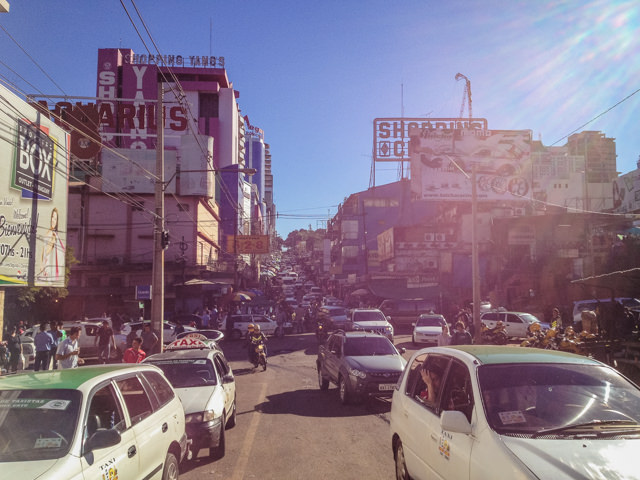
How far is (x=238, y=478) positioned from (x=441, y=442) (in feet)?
10.7

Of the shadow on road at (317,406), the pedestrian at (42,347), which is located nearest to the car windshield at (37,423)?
the shadow on road at (317,406)

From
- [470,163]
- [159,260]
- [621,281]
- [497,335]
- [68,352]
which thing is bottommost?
[497,335]

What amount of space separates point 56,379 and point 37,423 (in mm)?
606

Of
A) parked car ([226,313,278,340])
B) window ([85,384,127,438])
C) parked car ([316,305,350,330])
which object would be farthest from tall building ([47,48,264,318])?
window ([85,384,127,438])

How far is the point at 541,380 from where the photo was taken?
424 centimetres

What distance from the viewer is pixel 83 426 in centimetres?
399

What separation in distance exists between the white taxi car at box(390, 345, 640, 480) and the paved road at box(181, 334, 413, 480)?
211 cm

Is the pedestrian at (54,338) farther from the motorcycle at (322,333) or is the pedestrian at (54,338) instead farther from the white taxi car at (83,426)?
the motorcycle at (322,333)

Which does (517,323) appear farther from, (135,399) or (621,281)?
(135,399)

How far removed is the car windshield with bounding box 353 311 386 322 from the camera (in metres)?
25.6

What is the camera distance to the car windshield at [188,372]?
26.8ft

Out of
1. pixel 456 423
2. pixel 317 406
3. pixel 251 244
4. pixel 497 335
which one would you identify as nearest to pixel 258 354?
pixel 317 406

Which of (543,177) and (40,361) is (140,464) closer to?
(40,361)

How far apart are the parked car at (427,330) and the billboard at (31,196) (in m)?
14.9
